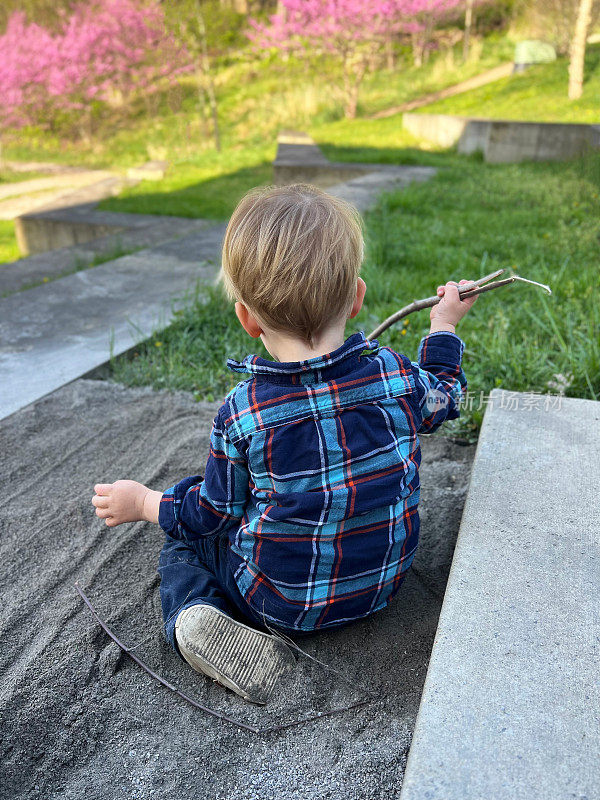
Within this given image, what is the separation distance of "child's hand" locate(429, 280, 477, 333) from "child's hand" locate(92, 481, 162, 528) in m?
0.82

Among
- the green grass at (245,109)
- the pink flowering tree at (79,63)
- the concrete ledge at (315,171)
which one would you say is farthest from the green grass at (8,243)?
the pink flowering tree at (79,63)

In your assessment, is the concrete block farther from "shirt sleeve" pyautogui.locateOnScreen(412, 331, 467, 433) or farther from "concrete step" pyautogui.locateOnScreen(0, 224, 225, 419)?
"shirt sleeve" pyautogui.locateOnScreen(412, 331, 467, 433)

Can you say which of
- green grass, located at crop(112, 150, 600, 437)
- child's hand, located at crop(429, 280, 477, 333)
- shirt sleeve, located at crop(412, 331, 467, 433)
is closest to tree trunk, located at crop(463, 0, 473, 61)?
green grass, located at crop(112, 150, 600, 437)

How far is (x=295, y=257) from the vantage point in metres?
1.27

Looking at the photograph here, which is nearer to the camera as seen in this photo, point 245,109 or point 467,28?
point 245,109

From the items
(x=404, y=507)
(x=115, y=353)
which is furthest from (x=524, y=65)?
(x=404, y=507)

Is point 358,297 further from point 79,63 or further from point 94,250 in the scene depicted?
point 79,63

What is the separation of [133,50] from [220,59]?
373 centimetres

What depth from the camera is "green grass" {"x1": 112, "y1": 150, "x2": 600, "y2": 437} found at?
8.93ft

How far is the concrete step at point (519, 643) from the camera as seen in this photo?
993 millimetres

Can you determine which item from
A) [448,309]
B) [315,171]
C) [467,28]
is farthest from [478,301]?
[467,28]

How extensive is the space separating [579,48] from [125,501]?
12028 mm

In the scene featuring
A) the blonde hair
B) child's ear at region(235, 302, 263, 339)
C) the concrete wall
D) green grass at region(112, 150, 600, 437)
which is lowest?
the concrete wall

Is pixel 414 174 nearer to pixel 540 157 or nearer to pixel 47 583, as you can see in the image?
pixel 540 157
